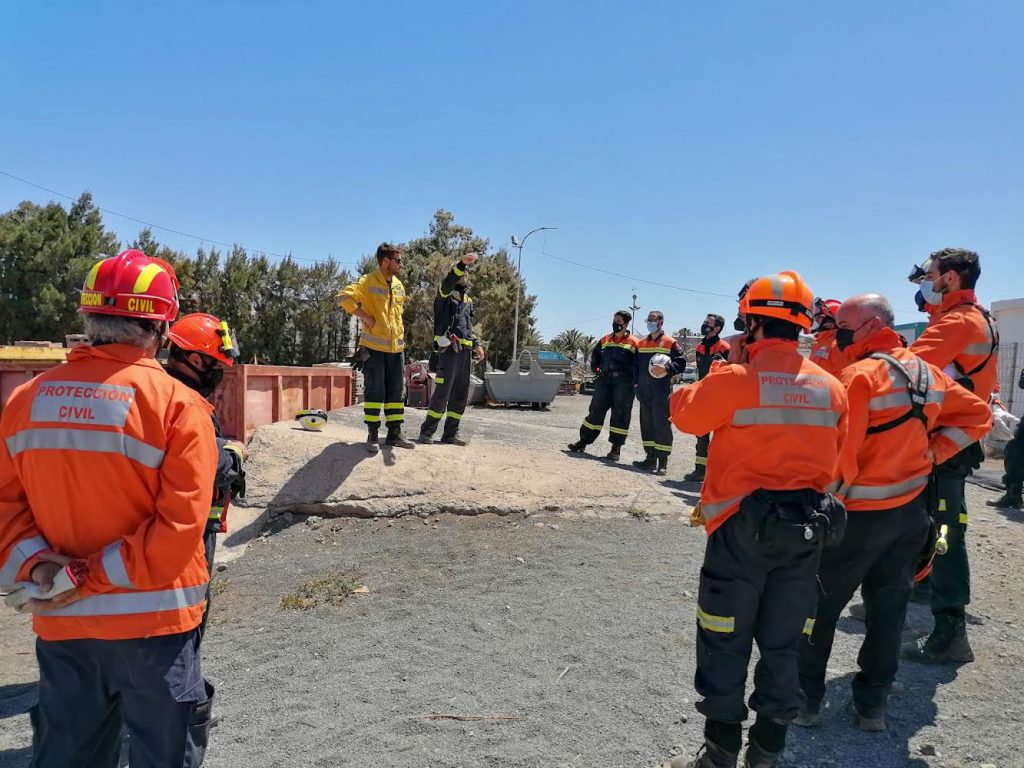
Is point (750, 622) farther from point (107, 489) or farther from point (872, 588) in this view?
point (107, 489)

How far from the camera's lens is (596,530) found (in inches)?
245

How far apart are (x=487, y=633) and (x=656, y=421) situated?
16.8 feet

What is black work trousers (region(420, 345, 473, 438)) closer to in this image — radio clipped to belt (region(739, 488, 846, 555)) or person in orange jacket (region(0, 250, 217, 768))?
radio clipped to belt (region(739, 488, 846, 555))

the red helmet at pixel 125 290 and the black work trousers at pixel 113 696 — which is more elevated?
the red helmet at pixel 125 290

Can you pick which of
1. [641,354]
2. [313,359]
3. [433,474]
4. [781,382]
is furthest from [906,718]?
[313,359]

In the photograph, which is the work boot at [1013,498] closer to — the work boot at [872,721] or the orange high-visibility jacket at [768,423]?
the work boot at [872,721]

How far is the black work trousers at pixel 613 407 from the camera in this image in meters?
9.15

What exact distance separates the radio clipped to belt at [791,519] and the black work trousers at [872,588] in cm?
53

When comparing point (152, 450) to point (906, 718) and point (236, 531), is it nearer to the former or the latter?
point (906, 718)

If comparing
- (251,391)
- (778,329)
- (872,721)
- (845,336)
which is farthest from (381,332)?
(872,721)

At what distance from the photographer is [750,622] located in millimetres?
2646

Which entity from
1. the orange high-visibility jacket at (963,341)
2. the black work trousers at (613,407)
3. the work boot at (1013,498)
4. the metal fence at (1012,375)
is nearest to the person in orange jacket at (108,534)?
the orange high-visibility jacket at (963,341)

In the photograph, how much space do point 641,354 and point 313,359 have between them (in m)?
27.3

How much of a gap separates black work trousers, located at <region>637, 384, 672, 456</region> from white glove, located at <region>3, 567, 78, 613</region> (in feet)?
24.3
